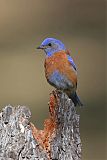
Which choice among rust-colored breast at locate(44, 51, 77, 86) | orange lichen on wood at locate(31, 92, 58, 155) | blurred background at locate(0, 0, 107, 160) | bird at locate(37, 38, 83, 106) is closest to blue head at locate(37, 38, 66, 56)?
bird at locate(37, 38, 83, 106)

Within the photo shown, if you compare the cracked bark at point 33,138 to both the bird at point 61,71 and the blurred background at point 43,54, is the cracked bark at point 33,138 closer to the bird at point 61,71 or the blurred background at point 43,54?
the bird at point 61,71

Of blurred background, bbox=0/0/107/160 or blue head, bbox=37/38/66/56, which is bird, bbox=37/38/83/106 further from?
blurred background, bbox=0/0/107/160

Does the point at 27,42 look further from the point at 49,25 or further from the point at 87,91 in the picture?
the point at 87,91

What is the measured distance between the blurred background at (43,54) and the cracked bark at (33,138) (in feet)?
14.6

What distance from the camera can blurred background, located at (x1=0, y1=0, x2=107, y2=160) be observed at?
12672 mm

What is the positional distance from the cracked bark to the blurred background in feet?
14.6

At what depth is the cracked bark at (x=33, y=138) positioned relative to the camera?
627 centimetres

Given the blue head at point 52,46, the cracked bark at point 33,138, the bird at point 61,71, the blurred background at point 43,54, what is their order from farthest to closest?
1. the blurred background at point 43,54
2. the blue head at point 52,46
3. the bird at point 61,71
4. the cracked bark at point 33,138

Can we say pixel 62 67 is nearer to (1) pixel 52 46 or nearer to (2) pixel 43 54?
(1) pixel 52 46

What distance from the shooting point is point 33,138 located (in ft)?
20.7

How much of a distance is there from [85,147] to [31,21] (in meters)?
8.14

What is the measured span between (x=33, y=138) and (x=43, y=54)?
32.6ft

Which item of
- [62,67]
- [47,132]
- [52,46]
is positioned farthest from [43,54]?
[47,132]

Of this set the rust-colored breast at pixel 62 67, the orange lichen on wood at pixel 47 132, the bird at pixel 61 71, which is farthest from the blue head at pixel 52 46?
the orange lichen on wood at pixel 47 132
